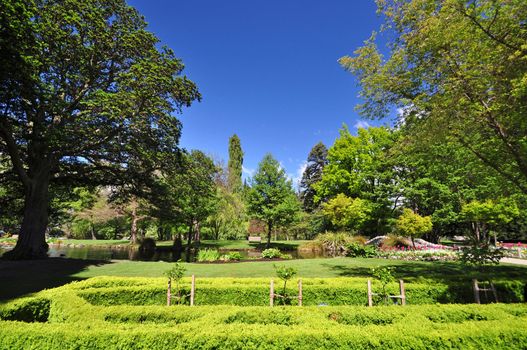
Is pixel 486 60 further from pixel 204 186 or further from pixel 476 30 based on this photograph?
pixel 204 186

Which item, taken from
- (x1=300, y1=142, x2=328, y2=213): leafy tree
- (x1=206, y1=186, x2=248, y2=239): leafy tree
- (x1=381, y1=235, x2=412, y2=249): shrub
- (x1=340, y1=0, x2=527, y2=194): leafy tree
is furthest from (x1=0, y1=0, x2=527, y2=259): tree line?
(x1=300, y1=142, x2=328, y2=213): leafy tree

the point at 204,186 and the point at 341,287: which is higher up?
the point at 204,186

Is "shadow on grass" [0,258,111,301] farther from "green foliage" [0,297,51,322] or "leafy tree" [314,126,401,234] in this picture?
"leafy tree" [314,126,401,234]


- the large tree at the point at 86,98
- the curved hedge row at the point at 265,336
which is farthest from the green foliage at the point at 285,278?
the large tree at the point at 86,98

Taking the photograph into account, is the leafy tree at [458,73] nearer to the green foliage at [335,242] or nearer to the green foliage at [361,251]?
the green foliage at [361,251]

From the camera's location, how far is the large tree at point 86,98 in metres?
13.3

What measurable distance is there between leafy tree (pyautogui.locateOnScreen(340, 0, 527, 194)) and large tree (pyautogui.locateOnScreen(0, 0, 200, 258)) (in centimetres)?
1039

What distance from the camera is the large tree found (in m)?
13.3

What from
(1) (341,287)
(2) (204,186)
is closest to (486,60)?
(1) (341,287)

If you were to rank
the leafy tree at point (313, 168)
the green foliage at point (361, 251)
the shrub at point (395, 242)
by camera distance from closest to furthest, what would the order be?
1. the green foliage at point (361, 251)
2. the shrub at point (395, 242)
3. the leafy tree at point (313, 168)

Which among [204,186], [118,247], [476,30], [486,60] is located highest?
[476,30]

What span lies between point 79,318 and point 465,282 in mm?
11649

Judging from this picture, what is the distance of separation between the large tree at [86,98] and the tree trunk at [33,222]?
47 mm

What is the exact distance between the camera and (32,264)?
46.8 feet
